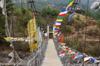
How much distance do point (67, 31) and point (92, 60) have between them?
24610 mm

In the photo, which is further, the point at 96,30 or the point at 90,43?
the point at 96,30

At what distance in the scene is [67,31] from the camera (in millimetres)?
27938

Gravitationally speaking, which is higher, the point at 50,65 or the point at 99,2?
the point at 99,2

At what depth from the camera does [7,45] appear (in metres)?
18.2

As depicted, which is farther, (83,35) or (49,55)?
(83,35)

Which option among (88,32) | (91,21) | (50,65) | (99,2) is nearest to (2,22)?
(50,65)

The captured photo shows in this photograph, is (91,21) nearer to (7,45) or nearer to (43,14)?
(43,14)

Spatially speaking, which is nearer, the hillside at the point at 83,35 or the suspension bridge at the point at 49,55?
the suspension bridge at the point at 49,55

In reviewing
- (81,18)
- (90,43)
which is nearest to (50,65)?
(90,43)

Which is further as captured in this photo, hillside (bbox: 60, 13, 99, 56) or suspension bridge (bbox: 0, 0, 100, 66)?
hillside (bbox: 60, 13, 99, 56)

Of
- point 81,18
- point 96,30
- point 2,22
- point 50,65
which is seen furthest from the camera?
point 81,18

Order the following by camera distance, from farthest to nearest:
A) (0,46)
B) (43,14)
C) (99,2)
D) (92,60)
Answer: (43,14), (0,46), (99,2), (92,60)

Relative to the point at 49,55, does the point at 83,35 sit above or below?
below

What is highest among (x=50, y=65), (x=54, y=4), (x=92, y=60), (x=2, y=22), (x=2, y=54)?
(x=54, y=4)
